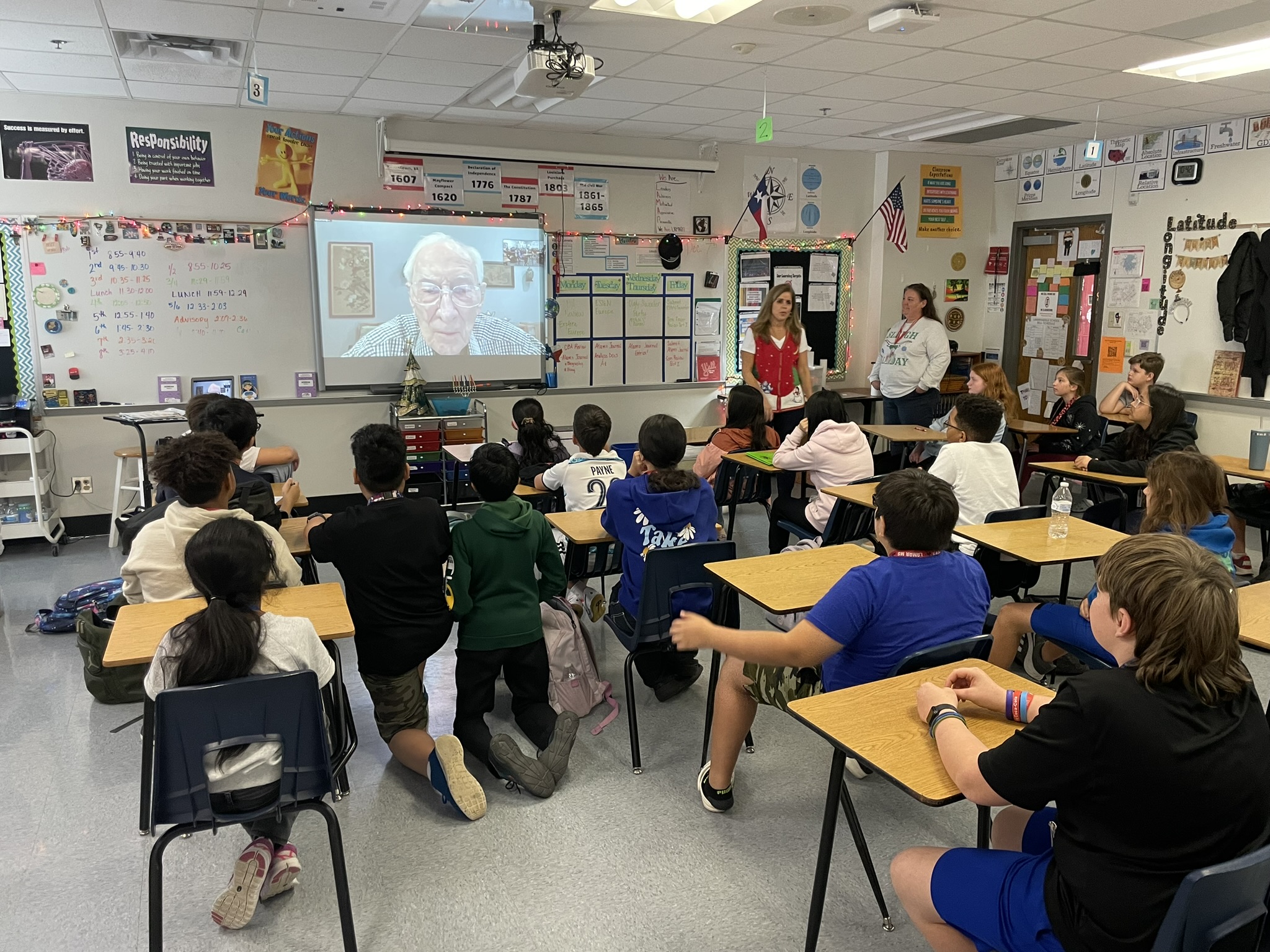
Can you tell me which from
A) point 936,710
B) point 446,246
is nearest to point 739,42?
point 446,246

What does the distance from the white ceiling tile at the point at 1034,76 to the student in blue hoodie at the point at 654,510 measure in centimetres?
306

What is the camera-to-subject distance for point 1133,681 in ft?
4.52

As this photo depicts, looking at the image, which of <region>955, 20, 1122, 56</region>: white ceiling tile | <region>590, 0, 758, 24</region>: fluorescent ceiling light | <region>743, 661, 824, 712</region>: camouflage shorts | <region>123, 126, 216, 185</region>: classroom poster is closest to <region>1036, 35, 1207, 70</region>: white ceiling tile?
<region>955, 20, 1122, 56</region>: white ceiling tile

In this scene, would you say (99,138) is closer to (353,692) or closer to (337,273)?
(337,273)

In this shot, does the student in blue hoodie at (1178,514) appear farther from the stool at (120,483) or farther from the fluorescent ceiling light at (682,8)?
the stool at (120,483)

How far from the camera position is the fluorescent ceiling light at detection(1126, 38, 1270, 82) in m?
4.45

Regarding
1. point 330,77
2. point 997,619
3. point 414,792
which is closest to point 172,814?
point 414,792

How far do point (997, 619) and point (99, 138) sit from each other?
18.7ft

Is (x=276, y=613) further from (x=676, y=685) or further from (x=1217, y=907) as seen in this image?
(x=1217, y=907)

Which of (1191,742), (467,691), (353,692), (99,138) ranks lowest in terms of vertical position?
(353,692)

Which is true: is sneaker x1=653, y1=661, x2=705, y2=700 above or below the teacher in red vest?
below

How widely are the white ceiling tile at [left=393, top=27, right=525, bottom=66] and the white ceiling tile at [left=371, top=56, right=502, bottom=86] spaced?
81mm

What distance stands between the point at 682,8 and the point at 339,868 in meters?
3.46

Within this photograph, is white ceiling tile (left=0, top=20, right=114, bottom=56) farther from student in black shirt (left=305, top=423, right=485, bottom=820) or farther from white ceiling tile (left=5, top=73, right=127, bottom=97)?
student in black shirt (left=305, top=423, right=485, bottom=820)
